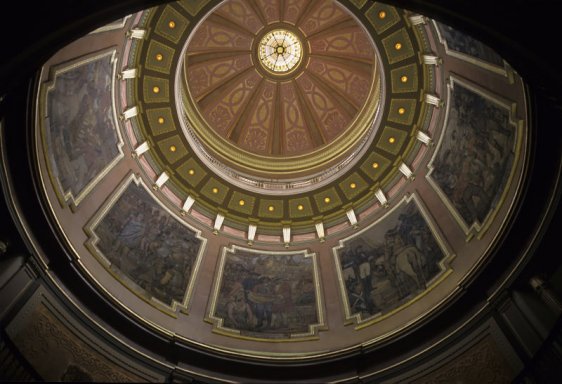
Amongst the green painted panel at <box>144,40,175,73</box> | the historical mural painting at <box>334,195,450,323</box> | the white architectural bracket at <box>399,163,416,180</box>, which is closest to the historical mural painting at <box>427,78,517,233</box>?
the white architectural bracket at <box>399,163,416,180</box>

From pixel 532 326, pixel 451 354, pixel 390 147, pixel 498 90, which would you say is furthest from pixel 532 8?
pixel 390 147

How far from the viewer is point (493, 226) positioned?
39.6 feet

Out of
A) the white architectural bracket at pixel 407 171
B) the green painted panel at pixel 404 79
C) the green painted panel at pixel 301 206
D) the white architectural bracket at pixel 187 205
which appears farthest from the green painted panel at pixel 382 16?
the white architectural bracket at pixel 187 205

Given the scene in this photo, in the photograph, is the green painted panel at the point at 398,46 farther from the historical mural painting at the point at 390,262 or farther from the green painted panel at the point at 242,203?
the green painted panel at the point at 242,203

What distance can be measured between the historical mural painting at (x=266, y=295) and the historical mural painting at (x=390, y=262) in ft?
3.90

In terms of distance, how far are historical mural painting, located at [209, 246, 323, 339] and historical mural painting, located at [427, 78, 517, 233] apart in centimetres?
514

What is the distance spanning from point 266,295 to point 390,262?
4.14m

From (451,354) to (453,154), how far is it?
6019mm

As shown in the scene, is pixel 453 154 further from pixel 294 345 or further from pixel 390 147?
pixel 294 345

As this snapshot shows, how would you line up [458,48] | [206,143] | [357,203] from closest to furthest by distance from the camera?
[458,48], [357,203], [206,143]

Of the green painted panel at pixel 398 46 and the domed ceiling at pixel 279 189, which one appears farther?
the green painted panel at pixel 398 46

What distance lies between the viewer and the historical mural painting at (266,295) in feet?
46.4

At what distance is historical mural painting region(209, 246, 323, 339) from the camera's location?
14.1m

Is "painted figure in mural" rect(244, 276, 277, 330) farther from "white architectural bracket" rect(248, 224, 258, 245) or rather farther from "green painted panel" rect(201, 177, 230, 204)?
"green painted panel" rect(201, 177, 230, 204)
